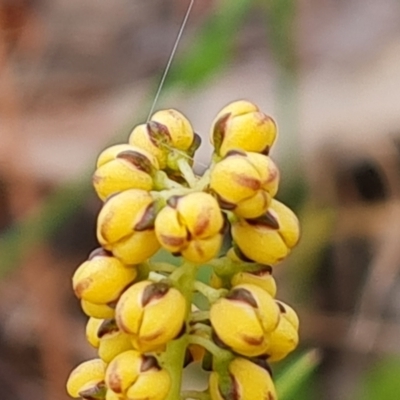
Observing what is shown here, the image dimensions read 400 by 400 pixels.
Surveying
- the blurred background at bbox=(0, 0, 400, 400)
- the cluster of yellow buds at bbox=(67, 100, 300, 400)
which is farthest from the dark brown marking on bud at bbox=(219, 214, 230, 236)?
the blurred background at bbox=(0, 0, 400, 400)

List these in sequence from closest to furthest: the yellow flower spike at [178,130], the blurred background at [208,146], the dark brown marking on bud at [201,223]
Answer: the dark brown marking on bud at [201,223] < the yellow flower spike at [178,130] < the blurred background at [208,146]

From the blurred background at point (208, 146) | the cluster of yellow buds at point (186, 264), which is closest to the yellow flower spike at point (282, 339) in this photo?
the cluster of yellow buds at point (186, 264)

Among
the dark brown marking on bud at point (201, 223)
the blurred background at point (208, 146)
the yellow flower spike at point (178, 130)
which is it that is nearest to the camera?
the dark brown marking on bud at point (201, 223)

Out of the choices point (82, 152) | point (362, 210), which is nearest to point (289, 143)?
point (362, 210)

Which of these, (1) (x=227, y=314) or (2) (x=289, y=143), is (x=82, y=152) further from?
(1) (x=227, y=314)

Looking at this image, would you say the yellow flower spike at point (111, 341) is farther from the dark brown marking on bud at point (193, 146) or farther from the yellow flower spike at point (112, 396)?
the dark brown marking on bud at point (193, 146)

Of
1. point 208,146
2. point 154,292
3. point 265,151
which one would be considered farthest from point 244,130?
point 208,146

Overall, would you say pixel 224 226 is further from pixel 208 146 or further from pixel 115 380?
pixel 208 146

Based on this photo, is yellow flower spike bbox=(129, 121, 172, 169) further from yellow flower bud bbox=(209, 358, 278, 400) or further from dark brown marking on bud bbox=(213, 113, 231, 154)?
yellow flower bud bbox=(209, 358, 278, 400)
